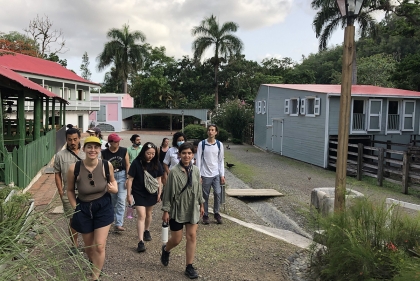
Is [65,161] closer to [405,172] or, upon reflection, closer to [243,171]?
[405,172]

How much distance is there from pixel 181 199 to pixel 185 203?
63 millimetres

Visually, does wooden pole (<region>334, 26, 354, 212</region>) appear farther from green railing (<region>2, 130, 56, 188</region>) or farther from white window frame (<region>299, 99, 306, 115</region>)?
white window frame (<region>299, 99, 306, 115</region>)

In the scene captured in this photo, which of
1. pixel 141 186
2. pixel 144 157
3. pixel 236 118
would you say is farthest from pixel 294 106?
pixel 141 186

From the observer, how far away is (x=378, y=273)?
341 centimetres

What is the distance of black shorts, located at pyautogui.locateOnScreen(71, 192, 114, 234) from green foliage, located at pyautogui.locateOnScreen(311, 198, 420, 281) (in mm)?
2287

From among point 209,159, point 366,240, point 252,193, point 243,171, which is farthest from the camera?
point 243,171

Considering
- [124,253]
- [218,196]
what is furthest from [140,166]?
[218,196]

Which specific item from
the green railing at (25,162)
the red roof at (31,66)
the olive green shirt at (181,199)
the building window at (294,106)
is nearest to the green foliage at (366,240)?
the olive green shirt at (181,199)

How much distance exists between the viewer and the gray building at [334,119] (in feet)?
57.8

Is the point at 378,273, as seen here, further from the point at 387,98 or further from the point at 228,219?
the point at 387,98

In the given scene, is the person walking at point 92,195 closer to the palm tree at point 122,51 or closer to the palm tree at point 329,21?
the palm tree at point 329,21

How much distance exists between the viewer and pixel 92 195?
380cm

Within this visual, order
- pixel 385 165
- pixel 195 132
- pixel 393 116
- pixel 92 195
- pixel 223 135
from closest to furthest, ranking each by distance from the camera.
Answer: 1. pixel 92 195
2. pixel 385 165
3. pixel 393 116
4. pixel 223 135
5. pixel 195 132

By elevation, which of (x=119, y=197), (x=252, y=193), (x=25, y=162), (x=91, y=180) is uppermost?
(x=91, y=180)
